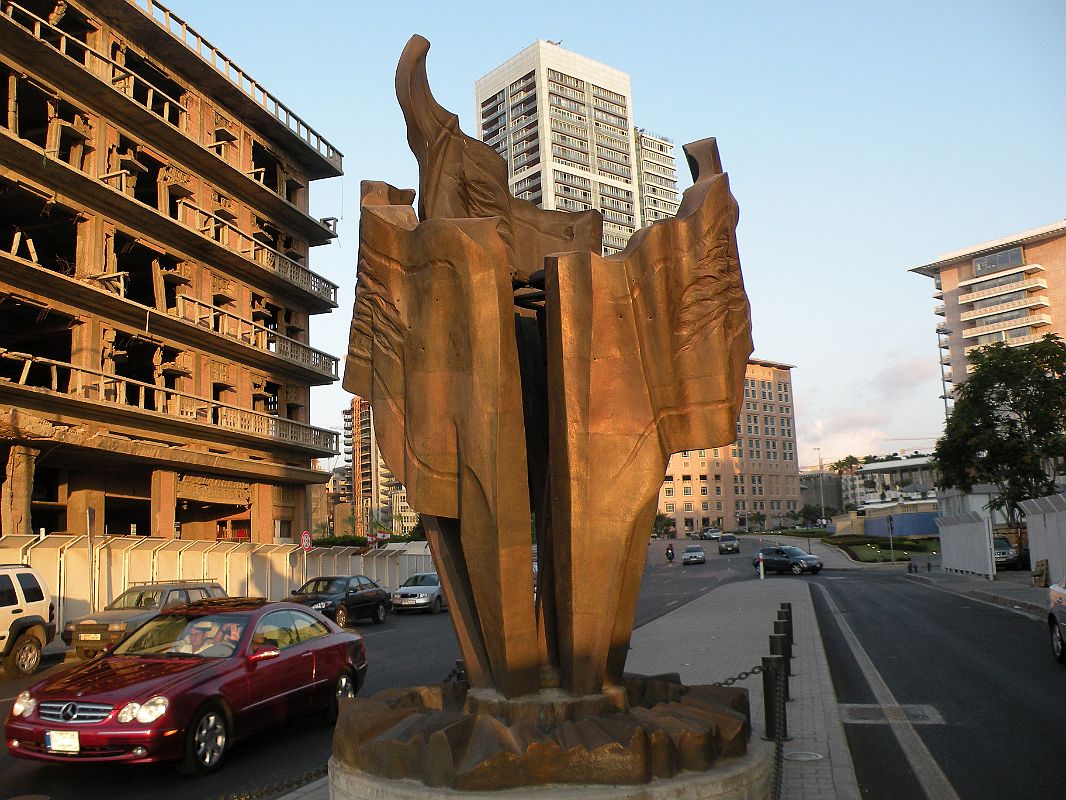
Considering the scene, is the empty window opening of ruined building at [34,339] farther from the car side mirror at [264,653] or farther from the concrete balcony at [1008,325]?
the concrete balcony at [1008,325]

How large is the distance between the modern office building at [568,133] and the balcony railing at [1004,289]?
45272 millimetres

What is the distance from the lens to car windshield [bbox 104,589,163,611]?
61.7ft

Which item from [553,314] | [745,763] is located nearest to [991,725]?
[745,763]

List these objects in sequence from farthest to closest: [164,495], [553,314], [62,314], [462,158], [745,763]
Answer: [164,495] → [62,314] → [462,158] → [553,314] → [745,763]

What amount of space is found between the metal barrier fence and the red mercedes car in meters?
13.4

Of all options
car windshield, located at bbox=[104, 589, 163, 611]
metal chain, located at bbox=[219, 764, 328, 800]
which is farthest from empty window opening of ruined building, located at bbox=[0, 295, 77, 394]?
metal chain, located at bbox=[219, 764, 328, 800]

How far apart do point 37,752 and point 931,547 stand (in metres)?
70.8

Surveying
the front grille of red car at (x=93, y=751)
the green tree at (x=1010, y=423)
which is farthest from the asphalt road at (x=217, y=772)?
the green tree at (x=1010, y=423)

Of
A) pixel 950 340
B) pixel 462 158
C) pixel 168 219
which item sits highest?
pixel 950 340

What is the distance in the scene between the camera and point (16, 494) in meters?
24.3

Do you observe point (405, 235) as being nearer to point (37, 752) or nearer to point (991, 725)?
point (37, 752)

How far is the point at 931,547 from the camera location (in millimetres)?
68875

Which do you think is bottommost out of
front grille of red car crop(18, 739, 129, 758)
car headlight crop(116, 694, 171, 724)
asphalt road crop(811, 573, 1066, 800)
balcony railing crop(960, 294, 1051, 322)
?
asphalt road crop(811, 573, 1066, 800)

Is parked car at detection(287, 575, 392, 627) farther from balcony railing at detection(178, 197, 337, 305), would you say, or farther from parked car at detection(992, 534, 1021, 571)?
parked car at detection(992, 534, 1021, 571)
